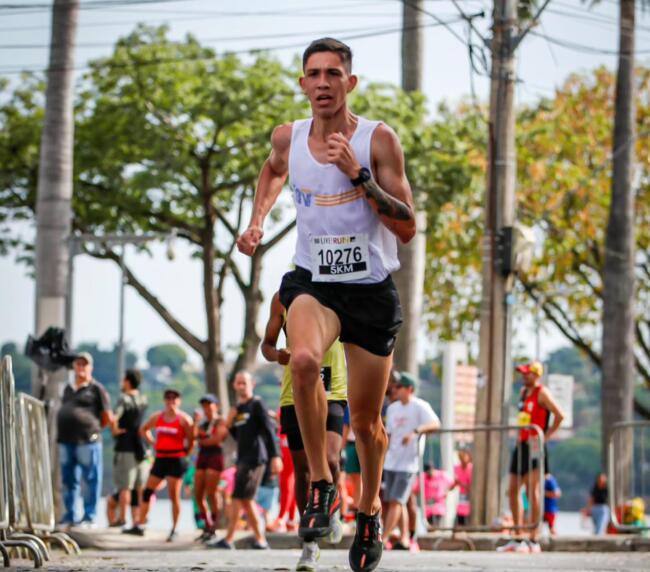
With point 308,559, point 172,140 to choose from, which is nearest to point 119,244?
point 172,140

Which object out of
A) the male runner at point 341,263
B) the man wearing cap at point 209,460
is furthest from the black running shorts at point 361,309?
the man wearing cap at point 209,460

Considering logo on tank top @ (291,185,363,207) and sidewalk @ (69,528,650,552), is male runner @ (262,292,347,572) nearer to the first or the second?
logo on tank top @ (291,185,363,207)

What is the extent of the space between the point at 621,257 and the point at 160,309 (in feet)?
29.5

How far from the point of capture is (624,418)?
34.4 metres

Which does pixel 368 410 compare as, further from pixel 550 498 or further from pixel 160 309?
pixel 160 309

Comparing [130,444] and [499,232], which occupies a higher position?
[499,232]

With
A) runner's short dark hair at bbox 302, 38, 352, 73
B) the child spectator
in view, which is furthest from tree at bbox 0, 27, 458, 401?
runner's short dark hair at bbox 302, 38, 352, 73

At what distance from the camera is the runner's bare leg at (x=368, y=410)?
23.9 feet

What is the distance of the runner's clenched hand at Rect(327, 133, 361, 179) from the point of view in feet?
23.1

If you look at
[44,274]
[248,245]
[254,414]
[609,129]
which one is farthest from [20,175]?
[248,245]

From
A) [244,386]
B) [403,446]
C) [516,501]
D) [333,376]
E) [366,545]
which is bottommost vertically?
[366,545]

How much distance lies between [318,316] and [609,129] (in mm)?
33269

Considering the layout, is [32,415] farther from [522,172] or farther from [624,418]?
[522,172]

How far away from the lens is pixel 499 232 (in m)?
19.9
